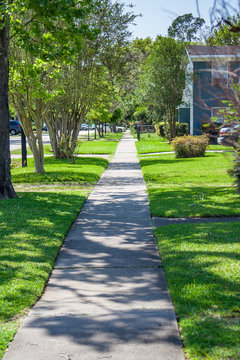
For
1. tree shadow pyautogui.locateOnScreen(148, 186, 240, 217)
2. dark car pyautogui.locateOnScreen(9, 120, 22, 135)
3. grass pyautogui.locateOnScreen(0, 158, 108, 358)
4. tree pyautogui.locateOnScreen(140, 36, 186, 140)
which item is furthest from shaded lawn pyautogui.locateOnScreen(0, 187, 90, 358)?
dark car pyautogui.locateOnScreen(9, 120, 22, 135)

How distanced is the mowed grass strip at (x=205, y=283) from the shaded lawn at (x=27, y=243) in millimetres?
1567

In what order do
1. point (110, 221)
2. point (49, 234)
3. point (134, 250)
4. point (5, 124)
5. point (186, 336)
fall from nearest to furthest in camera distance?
point (186, 336) → point (134, 250) → point (49, 234) → point (110, 221) → point (5, 124)

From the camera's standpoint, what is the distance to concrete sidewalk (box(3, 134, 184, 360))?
3.92 metres

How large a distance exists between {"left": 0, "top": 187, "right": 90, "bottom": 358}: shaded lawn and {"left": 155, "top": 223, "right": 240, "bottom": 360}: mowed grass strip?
Result: 157 cm

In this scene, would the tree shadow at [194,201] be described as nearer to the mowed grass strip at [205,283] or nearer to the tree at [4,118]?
the mowed grass strip at [205,283]

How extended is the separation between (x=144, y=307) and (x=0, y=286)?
5.59 ft

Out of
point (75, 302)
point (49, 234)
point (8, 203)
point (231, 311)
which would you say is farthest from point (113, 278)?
point (8, 203)

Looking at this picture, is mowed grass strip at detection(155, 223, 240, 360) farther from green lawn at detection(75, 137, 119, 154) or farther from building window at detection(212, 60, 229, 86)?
green lawn at detection(75, 137, 119, 154)

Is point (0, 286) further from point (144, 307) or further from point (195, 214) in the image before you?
point (195, 214)

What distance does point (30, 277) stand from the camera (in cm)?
584

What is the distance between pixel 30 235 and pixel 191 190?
20.3 ft

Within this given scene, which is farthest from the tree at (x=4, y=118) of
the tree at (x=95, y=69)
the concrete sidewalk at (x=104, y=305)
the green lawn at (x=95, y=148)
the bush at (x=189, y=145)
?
the bush at (x=189, y=145)

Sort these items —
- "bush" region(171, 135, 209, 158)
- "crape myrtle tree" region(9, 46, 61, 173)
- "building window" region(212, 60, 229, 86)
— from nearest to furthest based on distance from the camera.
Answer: "building window" region(212, 60, 229, 86), "crape myrtle tree" region(9, 46, 61, 173), "bush" region(171, 135, 209, 158)

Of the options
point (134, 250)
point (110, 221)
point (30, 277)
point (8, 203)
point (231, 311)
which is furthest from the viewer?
point (8, 203)
